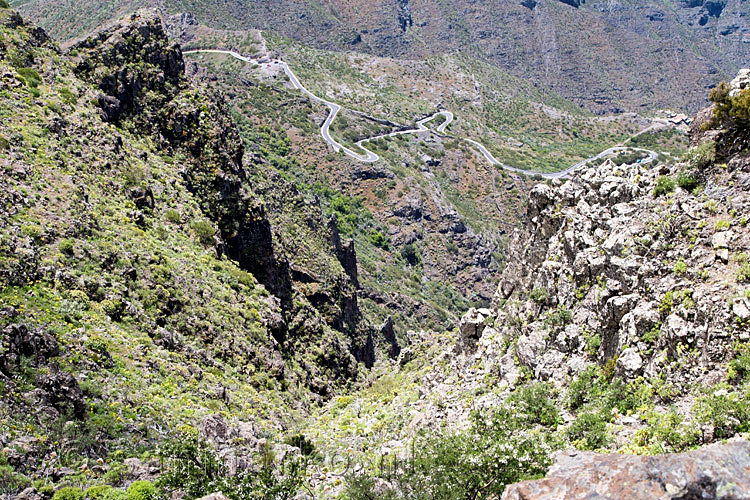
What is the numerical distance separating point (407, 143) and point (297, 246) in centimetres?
8115

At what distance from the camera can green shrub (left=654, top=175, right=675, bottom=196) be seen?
15.3m

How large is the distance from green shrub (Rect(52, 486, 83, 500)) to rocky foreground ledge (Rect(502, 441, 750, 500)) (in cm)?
949

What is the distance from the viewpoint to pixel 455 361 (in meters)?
21.6

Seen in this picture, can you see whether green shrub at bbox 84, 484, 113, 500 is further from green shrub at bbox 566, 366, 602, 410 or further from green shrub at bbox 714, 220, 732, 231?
green shrub at bbox 714, 220, 732, 231

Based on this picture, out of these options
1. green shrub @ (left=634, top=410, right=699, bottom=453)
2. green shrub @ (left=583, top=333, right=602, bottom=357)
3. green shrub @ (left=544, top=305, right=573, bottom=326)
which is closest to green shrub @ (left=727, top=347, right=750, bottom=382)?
green shrub @ (left=634, top=410, right=699, bottom=453)

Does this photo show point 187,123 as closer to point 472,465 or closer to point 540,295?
point 540,295

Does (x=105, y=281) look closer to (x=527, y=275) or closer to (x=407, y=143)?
(x=527, y=275)

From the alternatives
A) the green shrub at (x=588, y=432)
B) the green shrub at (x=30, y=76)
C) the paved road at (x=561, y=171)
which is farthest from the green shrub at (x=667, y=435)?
the paved road at (x=561, y=171)

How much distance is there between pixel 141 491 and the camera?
1215 centimetres

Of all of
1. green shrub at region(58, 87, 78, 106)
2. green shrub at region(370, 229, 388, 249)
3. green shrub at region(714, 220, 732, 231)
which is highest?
green shrub at region(58, 87, 78, 106)

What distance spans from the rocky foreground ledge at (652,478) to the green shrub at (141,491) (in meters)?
8.76

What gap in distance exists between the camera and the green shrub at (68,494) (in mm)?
11367

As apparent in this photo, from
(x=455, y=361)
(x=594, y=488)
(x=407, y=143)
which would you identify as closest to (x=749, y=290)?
(x=594, y=488)

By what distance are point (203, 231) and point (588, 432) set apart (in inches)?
964
